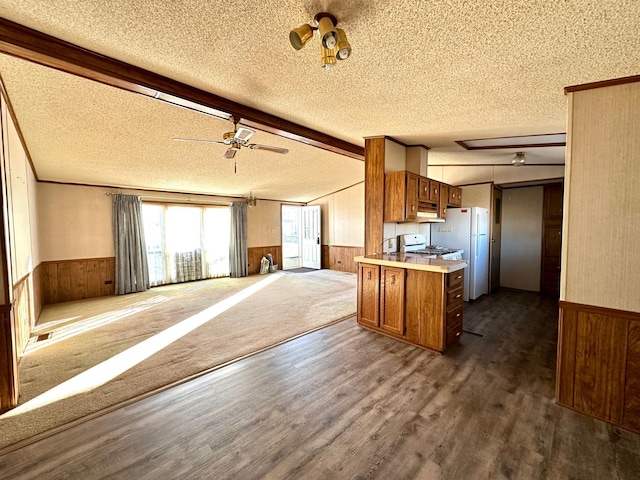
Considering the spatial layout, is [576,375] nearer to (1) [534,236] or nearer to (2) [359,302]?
(2) [359,302]

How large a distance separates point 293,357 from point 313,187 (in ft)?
18.1

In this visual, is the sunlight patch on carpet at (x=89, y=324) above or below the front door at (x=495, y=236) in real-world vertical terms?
below

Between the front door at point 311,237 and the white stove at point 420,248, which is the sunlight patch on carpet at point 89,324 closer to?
Answer: the white stove at point 420,248

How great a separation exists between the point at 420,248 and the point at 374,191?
151cm

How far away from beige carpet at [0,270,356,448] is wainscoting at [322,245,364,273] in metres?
2.11

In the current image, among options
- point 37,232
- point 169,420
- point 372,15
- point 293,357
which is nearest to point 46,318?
point 37,232

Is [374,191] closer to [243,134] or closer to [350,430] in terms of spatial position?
[243,134]

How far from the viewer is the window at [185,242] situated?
6.42m

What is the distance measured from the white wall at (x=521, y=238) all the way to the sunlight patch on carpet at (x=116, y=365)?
6.03 m

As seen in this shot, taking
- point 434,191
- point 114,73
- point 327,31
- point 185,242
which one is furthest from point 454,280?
point 185,242

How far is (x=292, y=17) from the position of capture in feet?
5.02

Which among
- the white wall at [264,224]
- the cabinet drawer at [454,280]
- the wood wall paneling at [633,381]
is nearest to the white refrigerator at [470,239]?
the cabinet drawer at [454,280]

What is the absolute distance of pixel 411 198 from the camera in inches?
149

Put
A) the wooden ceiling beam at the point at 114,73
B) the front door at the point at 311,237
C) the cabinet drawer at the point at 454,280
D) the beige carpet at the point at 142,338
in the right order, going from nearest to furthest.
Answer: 1. the wooden ceiling beam at the point at 114,73
2. the beige carpet at the point at 142,338
3. the cabinet drawer at the point at 454,280
4. the front door at the point at 311,237
